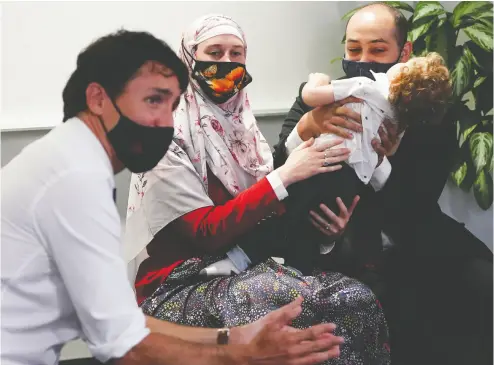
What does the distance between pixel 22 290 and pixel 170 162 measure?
44 centimetres

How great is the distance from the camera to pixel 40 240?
958 mm

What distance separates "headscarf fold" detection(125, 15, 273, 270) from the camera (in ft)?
4.28

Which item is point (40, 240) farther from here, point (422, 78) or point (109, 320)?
point (422, 78)

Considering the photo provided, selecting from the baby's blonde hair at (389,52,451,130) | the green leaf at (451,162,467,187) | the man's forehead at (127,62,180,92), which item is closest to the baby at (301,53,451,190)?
A: the baby's blonde hair at (389,52,451,130)

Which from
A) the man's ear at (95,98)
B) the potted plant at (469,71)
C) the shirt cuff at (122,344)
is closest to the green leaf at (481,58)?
the potted plant at (469,71)

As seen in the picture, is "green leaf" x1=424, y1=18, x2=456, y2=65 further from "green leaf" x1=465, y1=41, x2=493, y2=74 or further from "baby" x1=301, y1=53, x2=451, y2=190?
"baby" x1=301, y1=53, x2=451, y2=190

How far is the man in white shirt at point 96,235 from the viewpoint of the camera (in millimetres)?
946

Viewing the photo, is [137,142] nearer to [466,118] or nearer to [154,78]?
[154,78]

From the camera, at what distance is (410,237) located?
1.57 m

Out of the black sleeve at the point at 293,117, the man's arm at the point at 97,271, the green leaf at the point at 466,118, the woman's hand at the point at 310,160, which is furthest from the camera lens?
the green leaf at the point at 466,118

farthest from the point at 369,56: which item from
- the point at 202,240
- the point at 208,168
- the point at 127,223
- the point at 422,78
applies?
the point at 127,223

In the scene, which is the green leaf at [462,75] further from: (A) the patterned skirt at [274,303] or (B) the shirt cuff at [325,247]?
(A) the patterned skirt at [274,303]

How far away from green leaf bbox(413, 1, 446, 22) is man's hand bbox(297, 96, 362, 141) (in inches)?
21.6

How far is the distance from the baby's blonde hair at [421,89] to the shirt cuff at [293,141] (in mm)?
243
